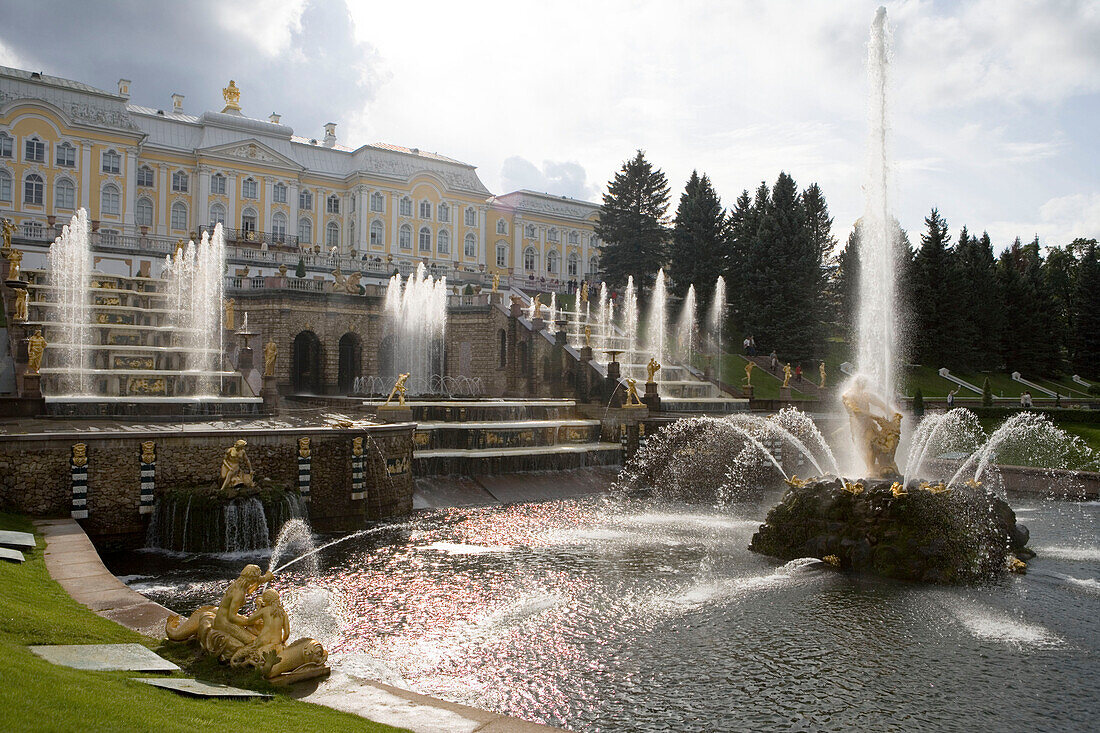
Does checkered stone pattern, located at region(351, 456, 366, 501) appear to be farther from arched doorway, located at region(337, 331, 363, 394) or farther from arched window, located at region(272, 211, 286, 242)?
arched window, located at region(272, 211, 286, 242)

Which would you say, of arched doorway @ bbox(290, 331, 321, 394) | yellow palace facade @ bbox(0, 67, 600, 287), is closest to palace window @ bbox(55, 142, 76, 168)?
yellow palace facade @ bbox(0, 67, 600, 287)

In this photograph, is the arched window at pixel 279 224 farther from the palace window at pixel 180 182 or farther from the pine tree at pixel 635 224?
the pine tree at pixel 635 224

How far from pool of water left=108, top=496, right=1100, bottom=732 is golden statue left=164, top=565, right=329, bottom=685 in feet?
3.60

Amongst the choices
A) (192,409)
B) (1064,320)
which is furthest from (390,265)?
(1064,320)

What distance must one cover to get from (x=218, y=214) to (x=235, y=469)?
50117 mm

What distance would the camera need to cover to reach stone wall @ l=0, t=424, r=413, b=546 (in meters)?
14.5

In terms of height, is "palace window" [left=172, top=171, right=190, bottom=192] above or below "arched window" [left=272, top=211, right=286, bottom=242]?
above

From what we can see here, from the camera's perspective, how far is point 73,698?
5.27 meters

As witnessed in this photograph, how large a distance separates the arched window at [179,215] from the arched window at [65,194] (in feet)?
22.5

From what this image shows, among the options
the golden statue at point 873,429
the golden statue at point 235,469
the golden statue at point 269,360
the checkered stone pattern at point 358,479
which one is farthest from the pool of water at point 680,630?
the golden statue at point 269,360

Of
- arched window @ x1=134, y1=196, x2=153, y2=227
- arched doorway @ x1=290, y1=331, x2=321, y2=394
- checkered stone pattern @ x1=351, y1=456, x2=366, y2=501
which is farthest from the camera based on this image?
arched window @ x1=134, y1=196, x2=153, y2=227

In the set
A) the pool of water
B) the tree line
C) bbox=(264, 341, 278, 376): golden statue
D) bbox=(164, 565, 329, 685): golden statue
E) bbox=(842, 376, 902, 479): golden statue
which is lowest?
the pool of water

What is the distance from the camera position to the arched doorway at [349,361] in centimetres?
3916

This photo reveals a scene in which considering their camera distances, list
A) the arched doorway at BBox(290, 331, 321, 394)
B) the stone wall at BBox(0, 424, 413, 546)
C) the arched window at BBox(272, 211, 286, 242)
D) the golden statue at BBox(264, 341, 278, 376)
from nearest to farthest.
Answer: the stone wall at BBox(0, 424, 413, 546) < the golden statue at BBox(264, 341, 278, 376) < the arched doorway at BBox(290, 331, 321, 394) < the arched window at BBox(272, 211, 286, 242)
